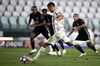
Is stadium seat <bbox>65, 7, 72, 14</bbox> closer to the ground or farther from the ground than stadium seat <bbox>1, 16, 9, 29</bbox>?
farther from the ground

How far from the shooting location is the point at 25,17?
29.6 m

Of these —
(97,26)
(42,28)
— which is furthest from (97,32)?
(42,28)

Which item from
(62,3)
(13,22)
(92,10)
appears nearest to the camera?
(13,22)

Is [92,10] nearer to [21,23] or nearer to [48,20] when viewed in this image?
[21,23]

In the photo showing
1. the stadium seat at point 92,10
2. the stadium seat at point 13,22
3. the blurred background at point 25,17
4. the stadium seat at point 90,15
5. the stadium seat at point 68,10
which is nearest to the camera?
the blurred background at point 25,17

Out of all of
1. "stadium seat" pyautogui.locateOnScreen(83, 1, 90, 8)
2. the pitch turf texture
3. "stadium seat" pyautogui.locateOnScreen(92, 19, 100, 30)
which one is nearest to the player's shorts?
the pitch turf texture

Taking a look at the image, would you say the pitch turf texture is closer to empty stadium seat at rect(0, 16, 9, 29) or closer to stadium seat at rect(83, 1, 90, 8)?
empty stadium seat at rect(0, 16, 9, 29)

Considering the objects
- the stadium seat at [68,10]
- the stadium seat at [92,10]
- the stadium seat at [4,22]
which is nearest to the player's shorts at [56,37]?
the stadium seat at [4,22]

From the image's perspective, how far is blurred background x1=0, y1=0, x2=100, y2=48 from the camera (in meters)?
28.0

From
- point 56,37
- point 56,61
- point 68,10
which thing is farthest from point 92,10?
point 56,37

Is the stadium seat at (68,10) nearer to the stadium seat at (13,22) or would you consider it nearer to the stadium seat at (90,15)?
the stadium seat at (90,15)

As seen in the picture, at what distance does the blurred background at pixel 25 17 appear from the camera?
28.0 m

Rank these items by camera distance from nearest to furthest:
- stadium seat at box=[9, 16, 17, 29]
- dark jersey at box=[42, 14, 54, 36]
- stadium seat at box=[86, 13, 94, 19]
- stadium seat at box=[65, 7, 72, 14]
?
dark jersey at box=[42, 14, 54, 36] → stadium seat at box=[9, 16, 17, 29] → stadium seat at box=[65, 7, 72, 14] → stadium seat at box=[86, 13, 94, 19]

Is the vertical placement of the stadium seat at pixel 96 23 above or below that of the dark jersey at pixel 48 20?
below
